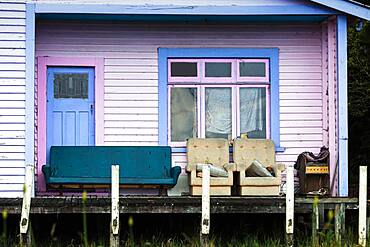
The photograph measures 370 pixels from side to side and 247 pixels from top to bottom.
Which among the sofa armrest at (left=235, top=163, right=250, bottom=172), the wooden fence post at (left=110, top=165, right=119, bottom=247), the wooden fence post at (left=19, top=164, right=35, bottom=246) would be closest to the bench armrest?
the sofa armrest at (left=235, top=163, right=250, bottom=172)

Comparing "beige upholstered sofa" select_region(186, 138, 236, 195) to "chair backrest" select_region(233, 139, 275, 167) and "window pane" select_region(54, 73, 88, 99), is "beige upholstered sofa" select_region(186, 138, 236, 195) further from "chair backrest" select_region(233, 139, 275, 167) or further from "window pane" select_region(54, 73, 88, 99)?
"window pane" select_region(54, 73, 88, 99)

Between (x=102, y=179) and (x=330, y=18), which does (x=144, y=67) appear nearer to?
(x=102, y=179)

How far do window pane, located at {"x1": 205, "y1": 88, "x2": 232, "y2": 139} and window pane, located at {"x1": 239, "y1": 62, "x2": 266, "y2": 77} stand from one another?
0.36 meters

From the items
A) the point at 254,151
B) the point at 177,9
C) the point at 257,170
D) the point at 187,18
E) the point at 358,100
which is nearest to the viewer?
the point at 177,9

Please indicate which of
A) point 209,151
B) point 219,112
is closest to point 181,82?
point 219,112

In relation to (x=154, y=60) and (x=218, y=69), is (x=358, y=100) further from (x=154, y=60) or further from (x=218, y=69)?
(x=154, y=60)

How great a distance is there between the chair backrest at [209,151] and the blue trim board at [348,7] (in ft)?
8.13

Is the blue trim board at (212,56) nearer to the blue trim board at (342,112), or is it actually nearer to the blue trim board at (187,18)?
the blue trim board at (187,18)

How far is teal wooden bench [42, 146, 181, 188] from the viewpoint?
11641mm

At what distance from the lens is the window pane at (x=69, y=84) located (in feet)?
39.4

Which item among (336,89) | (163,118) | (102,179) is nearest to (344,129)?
(336,89)

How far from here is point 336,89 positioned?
1127cm

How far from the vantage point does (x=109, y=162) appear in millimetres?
11734

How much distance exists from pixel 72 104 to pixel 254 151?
9.13 ft
